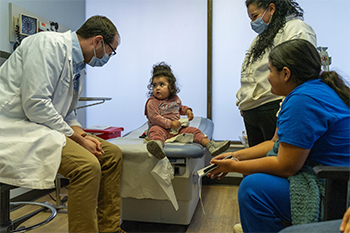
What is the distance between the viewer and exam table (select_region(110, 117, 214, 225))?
186 centimetres

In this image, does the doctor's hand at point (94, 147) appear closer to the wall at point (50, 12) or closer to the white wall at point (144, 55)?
the wall at point (50, 12)

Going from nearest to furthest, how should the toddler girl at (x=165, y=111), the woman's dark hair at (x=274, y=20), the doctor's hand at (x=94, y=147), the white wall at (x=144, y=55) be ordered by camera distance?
the doctor's hand at (x=94, y=147) < the woman's dark hair at (x=274, y=20) < the toddler girl at (x=165, y=111) < the white wall at (x=144, y=55)

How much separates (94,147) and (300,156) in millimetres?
1106

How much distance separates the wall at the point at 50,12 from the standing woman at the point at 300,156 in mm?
2122

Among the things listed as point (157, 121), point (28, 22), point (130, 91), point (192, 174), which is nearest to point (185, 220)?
point (192, 174)

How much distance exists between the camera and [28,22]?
2508mm

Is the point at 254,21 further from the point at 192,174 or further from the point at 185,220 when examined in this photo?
the point at 185,220

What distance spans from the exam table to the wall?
1126 mm

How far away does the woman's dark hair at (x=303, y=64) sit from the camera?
1.13 m

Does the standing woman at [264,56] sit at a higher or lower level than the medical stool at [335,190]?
higher

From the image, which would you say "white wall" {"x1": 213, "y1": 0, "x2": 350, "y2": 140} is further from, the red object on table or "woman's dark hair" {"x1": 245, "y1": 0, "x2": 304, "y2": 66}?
"woman's dark hair" {"x1": 245, "y1": 0, "x2": 304, "y2": 66}

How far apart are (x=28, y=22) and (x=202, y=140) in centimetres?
177

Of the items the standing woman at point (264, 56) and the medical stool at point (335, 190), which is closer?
the medical stool at point (335, 190)

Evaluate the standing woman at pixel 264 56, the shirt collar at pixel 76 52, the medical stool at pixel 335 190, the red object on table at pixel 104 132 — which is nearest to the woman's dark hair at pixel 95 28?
the shirt collar at pixel 76 52
